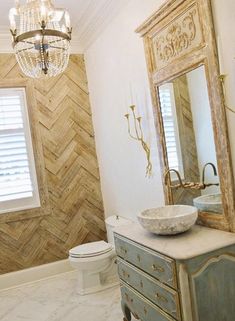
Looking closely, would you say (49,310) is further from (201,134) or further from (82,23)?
(82,23)

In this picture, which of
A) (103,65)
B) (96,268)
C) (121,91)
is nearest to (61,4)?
(103,65)

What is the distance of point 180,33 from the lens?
220cm

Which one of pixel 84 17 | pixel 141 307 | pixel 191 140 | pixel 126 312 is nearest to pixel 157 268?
pixel 141 307

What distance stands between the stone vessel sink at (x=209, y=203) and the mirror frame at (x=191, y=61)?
1.4 inches

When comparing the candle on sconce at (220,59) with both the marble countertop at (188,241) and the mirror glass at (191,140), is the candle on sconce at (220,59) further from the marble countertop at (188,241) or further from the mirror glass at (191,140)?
the marble countertop at (188,241)

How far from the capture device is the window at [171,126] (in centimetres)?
242

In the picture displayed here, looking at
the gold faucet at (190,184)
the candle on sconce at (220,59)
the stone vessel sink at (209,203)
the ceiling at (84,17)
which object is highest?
the ceiling at (84,17)

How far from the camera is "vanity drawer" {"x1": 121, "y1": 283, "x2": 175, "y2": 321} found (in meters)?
1.95

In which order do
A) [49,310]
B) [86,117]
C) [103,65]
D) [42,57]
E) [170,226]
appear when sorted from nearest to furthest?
[170,226] < [42,57] < [49,310] < [103,65] < [86,117]

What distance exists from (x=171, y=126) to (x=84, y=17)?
1.75 m

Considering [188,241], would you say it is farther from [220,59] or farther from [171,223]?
[220,59]

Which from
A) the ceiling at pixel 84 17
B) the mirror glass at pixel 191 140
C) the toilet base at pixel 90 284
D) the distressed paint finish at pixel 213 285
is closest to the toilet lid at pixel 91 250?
the toilet base at pixel 90 284

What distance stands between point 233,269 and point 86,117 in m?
2.77

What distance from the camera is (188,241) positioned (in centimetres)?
189
